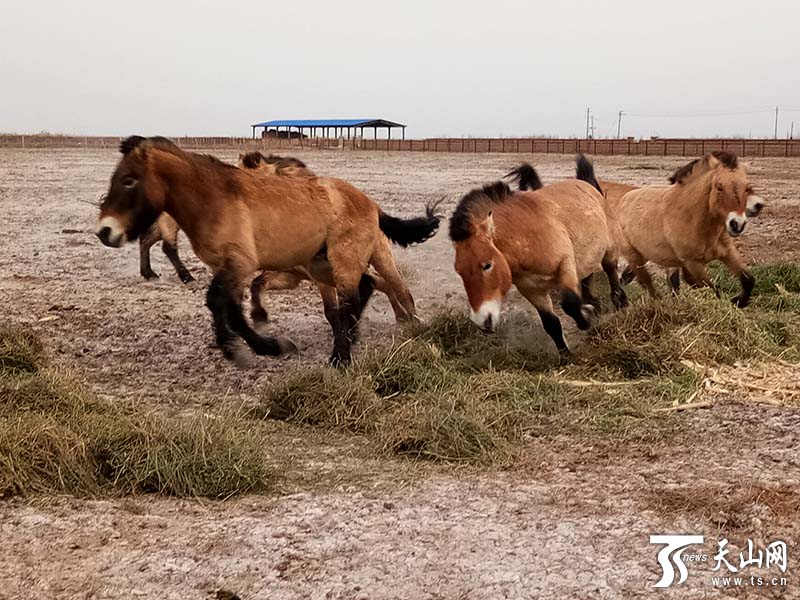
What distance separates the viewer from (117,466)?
5121 mm

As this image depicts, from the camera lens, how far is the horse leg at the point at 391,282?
9.12 m

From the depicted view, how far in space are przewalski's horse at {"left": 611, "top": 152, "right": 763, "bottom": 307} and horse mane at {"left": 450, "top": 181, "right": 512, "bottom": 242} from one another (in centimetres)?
307

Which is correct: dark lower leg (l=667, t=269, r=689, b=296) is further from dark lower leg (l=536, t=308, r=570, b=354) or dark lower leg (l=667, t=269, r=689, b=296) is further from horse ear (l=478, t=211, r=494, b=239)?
horse ear (l=478, t=211, r=494, b=239)

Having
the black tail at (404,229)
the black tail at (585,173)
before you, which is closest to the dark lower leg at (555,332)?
the black tail at (404,229)

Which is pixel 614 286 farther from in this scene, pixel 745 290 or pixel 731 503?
pixel 731 503

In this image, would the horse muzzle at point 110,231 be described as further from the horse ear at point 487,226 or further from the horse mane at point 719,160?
the horse mane at point 719,160

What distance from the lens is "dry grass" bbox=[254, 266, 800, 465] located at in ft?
19.7

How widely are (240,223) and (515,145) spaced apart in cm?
5686

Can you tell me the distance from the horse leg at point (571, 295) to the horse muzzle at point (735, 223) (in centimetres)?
248

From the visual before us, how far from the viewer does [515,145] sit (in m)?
62.9

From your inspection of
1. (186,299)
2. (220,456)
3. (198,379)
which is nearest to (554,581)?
(220,456)

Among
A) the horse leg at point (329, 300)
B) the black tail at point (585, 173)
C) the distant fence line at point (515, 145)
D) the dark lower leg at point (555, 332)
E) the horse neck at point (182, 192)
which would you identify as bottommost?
Answer: the dark lower leg at point (555, 332)

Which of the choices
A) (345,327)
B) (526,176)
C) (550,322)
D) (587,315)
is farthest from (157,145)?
(526,176)

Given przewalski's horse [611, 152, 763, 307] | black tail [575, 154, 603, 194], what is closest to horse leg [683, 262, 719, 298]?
przewalski's horse [611, 152, 763, 307]
